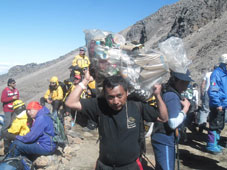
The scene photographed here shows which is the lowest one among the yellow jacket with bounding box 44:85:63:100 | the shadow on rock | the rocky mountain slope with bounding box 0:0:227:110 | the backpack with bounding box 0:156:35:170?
the shadow on rock

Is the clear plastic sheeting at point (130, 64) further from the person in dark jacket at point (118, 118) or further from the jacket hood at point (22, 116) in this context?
the jacket hood at point (22, 116)

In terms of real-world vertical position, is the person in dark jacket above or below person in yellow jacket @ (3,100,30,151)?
above

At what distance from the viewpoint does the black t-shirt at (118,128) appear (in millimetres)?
2299

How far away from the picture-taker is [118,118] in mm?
2318

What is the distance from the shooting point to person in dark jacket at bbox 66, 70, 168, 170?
2283mm

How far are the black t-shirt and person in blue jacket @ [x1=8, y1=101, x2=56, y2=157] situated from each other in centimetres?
223

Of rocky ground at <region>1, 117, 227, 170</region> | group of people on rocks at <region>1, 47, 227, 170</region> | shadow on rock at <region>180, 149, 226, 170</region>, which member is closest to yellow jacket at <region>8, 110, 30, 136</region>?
group of people on rocks at <region>1, 47, 227, 170</region>

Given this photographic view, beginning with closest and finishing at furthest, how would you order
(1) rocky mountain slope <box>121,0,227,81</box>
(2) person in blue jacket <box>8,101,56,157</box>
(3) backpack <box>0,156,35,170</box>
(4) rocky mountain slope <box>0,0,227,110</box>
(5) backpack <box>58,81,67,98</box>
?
(3) backpack <box>0,156,35,170</box>
(2) person in blue jacket <box>8,101,56,157</box>
(5) backpack <box>58,81,67,98</box>
(1) rocky mountain slope <box>121,0,227,81</box>
(4) rocky mountain slope <box>0,0,227,110</box>

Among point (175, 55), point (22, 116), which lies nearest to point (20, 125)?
point (22, 116)

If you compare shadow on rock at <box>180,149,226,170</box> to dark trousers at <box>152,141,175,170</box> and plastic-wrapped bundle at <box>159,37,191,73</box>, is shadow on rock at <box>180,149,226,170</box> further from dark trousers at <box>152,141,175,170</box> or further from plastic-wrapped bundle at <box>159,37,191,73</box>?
plastic-wrapped bundle at <box>159,37,191,73</box>

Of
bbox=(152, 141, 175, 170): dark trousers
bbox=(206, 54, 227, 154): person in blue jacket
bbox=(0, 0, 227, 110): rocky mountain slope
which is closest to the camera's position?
bbox=(152, 141, 175, 170): dark trousers

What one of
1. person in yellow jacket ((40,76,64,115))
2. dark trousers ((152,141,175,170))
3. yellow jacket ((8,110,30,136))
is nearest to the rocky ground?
yellow jacket ((8,110,30,136))

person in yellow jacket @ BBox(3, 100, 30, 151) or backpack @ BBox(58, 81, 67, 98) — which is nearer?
person in yellow jacket @ BBox(3, 100, 30, 151)

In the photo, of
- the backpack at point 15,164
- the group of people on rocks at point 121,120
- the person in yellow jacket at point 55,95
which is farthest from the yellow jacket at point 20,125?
the person in yellow jacket at point 55,95
